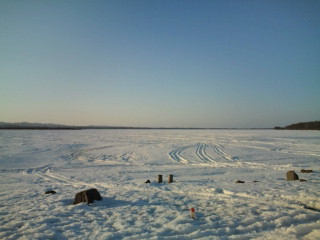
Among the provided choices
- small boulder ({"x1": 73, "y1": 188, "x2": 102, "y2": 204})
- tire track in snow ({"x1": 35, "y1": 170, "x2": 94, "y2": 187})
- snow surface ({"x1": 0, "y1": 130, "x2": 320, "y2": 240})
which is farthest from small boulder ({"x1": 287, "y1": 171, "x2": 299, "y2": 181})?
tire track in snow ({"x1": 35, "y1": 170, "x2": 94, "y2": 187})

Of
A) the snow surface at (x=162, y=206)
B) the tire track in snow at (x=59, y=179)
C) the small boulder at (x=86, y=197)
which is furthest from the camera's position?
the tire track in snow at (x=59, y=179)

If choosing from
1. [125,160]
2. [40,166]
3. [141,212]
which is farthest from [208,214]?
[40,166]

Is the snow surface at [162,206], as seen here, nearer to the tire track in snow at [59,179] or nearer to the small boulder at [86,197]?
the tire track in snow at [59,179]

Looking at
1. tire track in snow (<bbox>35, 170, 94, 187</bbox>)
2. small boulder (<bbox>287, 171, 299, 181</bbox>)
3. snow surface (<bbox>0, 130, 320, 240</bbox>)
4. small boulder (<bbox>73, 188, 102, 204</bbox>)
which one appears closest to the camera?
snow surface (<bbox>0, 130, 320, 240</bbox>)

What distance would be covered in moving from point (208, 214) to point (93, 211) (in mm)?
3216

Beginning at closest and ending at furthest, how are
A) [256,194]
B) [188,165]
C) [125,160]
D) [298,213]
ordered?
[298,213], [256,194], [188,165], [125,160]

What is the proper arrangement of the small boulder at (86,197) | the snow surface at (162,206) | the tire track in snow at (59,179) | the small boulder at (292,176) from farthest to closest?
the tire track in snow at (59,179)
the small boulder at (292,176)
the small boulder at (86,197)
the snow surface at (162,206)

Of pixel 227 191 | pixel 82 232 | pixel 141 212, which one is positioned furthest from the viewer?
pixel 227 191

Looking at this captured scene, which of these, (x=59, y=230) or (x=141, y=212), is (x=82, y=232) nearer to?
(x=59, y=230)

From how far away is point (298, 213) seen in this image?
5.70 m

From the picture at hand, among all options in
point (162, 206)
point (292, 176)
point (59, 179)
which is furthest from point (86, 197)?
point (292, 176)

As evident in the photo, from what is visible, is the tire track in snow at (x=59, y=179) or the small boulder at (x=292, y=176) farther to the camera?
the tire track in snow at (x=59, y=179)

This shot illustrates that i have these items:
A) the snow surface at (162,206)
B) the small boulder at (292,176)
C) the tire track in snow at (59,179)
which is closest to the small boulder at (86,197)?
the snow surface at (162,206)

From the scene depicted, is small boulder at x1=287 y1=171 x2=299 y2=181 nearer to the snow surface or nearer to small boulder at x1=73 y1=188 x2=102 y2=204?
the snow surface
